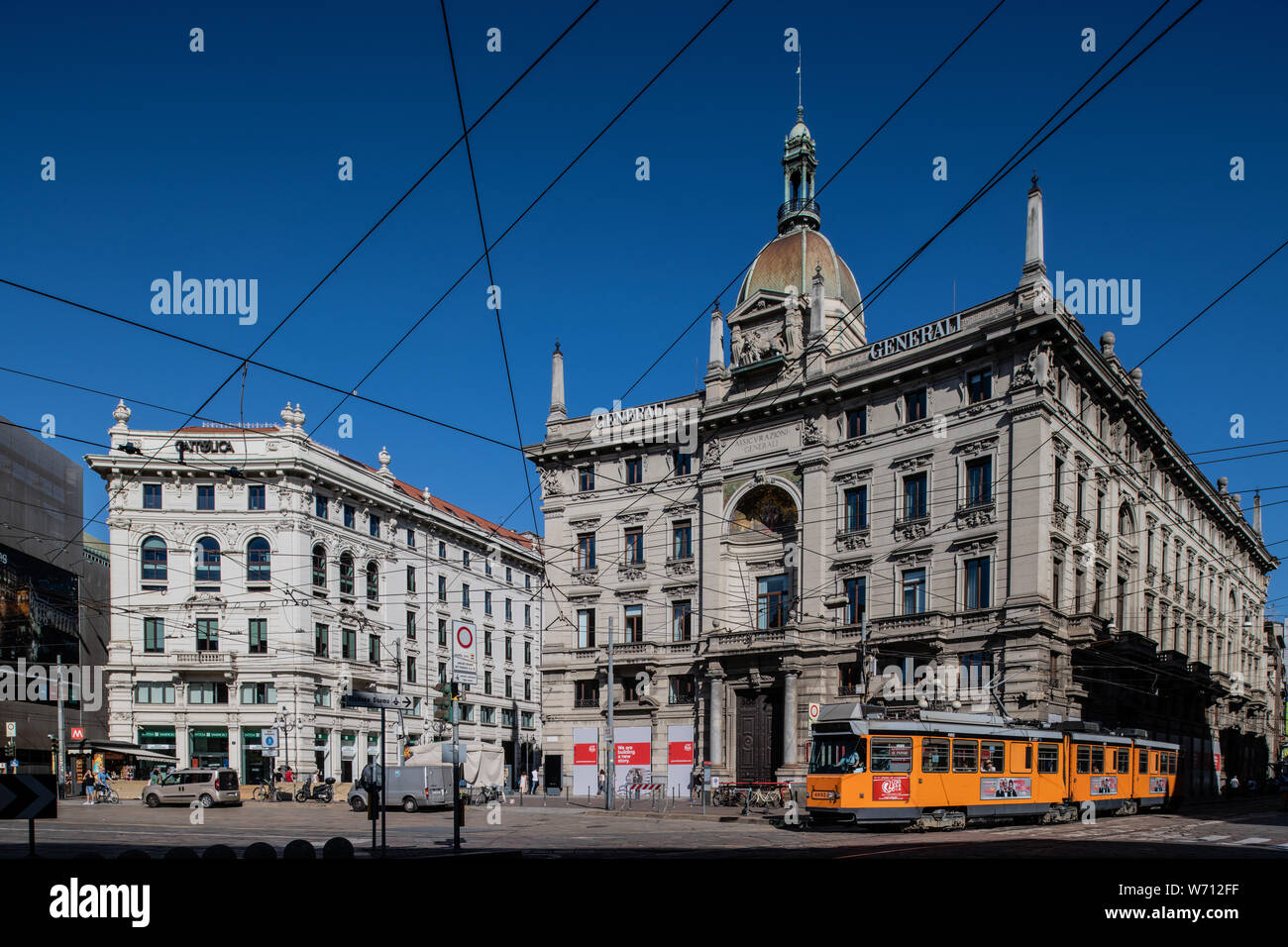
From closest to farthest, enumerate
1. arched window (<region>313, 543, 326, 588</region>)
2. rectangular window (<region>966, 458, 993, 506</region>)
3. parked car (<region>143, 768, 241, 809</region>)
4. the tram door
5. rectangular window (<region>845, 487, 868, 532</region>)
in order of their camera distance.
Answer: rectangular window (<region>966, 458, 993, 506</region>) → parked car (<region>143, 768, 241, 809</region>) → rectangular window (<region>845, 487, 868, 532</region>) → the tram door → arched window (<region>313, 543, 326, 588</region>)

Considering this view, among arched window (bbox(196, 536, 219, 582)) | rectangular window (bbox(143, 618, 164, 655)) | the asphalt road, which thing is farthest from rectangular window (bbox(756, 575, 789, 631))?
rectangular window (bbox(143, 618, 164, 655))

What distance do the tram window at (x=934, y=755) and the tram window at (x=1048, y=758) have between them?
4.56 meters

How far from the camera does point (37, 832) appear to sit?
2514cm

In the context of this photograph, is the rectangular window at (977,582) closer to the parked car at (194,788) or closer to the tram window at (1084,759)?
the tram window at (1084,759)

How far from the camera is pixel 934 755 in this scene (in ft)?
86.4

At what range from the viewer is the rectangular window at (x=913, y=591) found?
38469 millimetres

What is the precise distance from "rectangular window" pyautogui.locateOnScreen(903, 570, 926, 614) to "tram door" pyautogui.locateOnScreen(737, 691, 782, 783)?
7188mm

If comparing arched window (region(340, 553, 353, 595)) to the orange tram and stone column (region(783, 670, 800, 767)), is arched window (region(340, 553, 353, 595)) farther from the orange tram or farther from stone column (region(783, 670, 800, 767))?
the orange tram

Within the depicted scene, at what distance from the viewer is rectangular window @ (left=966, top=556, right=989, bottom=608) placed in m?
36.6

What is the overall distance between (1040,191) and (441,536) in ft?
147

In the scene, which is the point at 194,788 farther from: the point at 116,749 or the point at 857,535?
the point at 857,535

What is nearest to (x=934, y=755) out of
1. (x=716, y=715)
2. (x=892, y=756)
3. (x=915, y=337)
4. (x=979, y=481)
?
(x=892, y=756)

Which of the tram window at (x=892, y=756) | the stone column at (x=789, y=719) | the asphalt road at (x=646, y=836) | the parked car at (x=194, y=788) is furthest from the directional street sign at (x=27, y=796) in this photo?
the stone column at (x=789, y=719)

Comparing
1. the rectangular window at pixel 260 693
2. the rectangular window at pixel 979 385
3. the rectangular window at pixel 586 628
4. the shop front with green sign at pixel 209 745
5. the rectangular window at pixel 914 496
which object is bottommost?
the shop front with green sign at pixel 209 745
